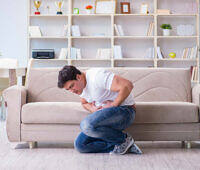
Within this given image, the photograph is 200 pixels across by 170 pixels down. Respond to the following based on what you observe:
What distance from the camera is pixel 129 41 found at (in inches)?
270

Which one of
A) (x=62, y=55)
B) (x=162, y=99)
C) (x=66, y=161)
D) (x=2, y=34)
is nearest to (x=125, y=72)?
(x=162, y=99)

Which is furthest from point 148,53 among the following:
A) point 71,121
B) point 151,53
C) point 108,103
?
point 108,103

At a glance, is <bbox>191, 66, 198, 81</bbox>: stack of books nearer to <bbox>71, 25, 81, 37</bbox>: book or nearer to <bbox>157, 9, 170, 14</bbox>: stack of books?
<bbox>157, 9, 170, 14</bbox>: stack of books

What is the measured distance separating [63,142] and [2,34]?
12.7 feet

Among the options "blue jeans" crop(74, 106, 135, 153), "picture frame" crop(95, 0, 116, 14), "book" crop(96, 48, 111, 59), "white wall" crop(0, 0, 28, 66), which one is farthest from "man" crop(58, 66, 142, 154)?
"white wall" crop(0, 0, 28, 66)

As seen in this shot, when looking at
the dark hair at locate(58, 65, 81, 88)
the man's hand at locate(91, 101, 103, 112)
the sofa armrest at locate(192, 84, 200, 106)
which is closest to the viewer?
the dark hair at locate(58, 65, 81, 88)

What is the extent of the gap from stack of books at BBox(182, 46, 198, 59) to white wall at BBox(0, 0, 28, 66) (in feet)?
8.85

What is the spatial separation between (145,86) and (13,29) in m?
3.83

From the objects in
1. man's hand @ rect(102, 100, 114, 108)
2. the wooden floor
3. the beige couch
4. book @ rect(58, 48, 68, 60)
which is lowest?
the wooden floor

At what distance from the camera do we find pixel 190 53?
665cm

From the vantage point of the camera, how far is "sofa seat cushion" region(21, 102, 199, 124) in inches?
124

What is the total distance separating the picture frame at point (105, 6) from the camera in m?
6.68

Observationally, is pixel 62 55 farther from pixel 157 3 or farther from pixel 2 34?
pixel 157 3

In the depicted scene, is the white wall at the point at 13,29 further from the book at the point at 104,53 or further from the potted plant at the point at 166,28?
the potted plant at the point at 166,28
